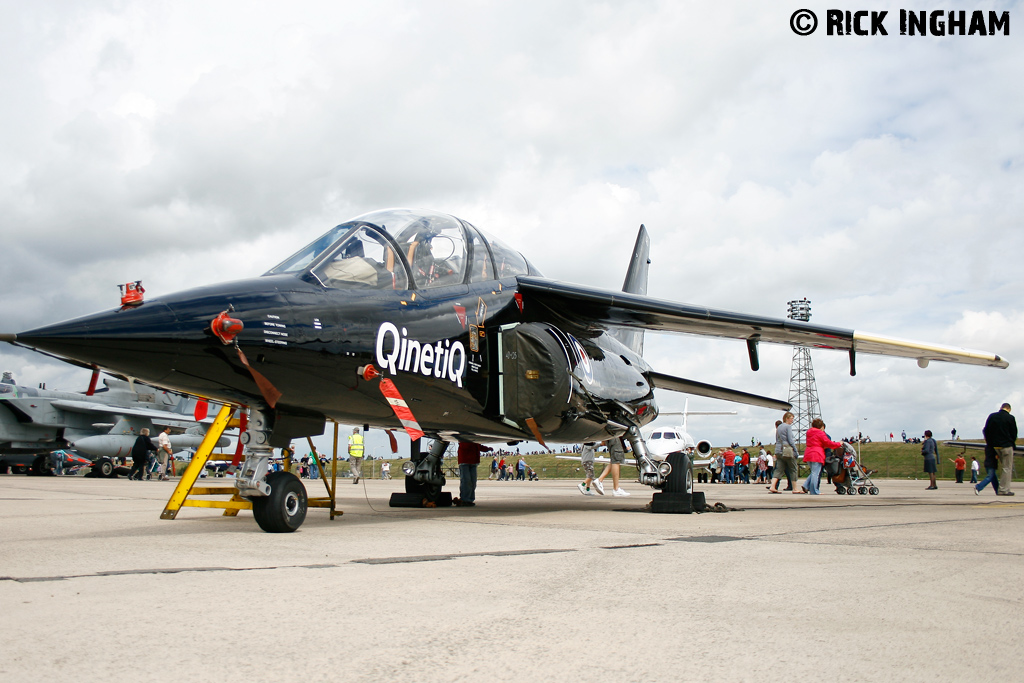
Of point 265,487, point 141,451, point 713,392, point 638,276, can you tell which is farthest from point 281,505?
point 141,451

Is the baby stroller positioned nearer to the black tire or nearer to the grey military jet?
the black tire

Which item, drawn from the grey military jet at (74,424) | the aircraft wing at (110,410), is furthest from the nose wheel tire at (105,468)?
the aircraft wing at (110,410)

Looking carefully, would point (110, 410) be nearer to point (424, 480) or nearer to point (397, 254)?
point (424, 480)

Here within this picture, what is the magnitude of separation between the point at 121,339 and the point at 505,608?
11.0 feet

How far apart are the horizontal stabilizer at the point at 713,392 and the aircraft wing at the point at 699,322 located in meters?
2.28

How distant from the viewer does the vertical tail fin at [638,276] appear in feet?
50.9

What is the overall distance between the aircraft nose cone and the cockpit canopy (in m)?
1.40

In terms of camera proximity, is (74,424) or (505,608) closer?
(505,608)

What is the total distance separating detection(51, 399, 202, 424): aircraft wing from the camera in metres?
29.6

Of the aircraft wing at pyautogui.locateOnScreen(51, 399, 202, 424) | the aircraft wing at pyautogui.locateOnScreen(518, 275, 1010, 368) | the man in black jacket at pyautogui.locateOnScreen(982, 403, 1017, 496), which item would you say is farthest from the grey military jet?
the man in black jacket at pyautogui.locateOnScreen(982, 403, 1017, 496)

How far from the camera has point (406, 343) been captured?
663 cm

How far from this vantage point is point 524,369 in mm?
8211

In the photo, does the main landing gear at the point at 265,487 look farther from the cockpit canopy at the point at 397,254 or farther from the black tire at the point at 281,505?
the cockpit canopy at the point at 397,254

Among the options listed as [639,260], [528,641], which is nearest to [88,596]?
[528,641]
